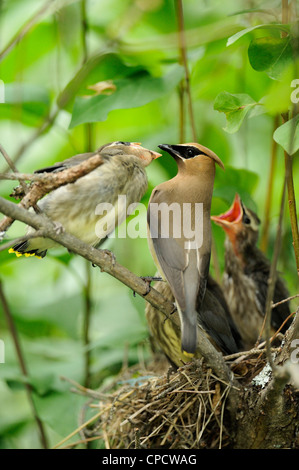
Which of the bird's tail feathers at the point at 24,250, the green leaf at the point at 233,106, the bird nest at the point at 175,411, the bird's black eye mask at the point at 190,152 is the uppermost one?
the green leaf at the point at 233,106

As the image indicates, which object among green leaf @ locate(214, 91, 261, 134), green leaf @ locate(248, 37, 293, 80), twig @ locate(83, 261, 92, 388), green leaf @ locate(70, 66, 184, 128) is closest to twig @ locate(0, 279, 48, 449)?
twig @ locate(83, 261, 92, 388)

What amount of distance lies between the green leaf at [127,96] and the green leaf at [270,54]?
0.53 meters

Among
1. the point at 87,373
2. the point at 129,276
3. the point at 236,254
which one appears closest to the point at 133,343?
the point at 87,373

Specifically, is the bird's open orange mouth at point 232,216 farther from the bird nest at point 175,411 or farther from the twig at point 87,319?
the bird nest at point 175,411

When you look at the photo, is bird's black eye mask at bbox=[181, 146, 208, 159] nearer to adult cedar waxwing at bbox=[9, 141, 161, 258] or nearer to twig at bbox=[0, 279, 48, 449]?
adult cedar waxwing at bbox=[9, 141, 161, 258]

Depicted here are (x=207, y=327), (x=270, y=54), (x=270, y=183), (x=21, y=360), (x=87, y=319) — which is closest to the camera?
(x=270, y=54)

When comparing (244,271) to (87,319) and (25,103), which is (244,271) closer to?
(87,319)

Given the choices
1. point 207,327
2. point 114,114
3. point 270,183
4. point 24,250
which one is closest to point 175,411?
point 207,327

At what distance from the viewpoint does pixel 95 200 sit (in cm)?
214

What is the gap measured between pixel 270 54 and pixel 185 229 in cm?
60

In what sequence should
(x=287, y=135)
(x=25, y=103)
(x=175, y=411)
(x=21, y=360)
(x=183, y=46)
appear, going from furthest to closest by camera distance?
(x=21, y=360) < (x=25, y=103) < (x=183, y=46) < (x=175, y=411) < (x=287, y=135)

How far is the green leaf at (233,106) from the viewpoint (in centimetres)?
199

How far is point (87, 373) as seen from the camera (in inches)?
124

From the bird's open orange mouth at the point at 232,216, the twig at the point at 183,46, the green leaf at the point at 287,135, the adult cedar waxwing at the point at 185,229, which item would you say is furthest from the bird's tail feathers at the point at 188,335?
the bird's open orange mouth at the point at 232,216
